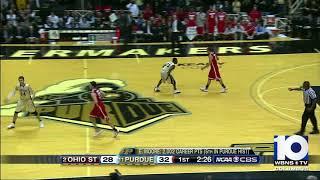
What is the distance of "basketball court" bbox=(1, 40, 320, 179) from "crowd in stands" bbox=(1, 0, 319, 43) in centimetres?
295

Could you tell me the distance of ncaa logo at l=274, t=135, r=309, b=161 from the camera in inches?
355

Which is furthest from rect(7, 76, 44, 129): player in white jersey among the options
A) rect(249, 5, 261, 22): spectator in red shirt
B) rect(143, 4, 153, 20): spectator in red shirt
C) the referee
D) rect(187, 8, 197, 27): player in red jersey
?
rect(249, 5, 261, 22): spectator in red shirt

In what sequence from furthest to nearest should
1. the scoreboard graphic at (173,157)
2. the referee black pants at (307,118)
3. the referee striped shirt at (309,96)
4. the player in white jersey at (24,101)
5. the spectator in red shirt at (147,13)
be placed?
the spectator in red shirt at (147,13), the player in white jersey at (24,101), the referee black pants at (307,118), the referee striped shirt at (309,96), the scoreboard graphic at (173,157)

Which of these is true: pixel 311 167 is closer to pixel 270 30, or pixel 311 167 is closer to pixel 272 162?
pixel 272 162

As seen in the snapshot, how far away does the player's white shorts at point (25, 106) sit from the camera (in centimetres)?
1309

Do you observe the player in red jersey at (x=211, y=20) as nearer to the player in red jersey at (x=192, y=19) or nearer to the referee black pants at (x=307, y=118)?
the player in red jersey at (x=192, y=19)

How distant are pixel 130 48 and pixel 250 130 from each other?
36.1ft

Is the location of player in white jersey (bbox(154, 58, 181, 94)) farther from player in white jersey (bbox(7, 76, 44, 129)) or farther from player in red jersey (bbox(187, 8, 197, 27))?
player in red jersey (bbox(187, 8, 197, 27))

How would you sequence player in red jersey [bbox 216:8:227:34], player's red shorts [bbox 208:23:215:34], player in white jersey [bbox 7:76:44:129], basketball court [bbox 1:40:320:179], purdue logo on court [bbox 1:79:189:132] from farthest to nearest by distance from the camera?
player's red shorts [bbox 208:23:215:34]
player in red jersey [bbox 216:8:227:34]
purdue logo on court [bbox 1:79:189:132]
player in white jersey [bbox 7:76:44:129]
basketball court [bbox 1:40:320:179]

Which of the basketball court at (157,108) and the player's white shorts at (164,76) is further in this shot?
the player's white shorts at (164,76)

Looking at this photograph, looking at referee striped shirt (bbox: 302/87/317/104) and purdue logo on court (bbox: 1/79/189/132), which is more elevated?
referee striped shirt (bbox: 302/87/317/104)

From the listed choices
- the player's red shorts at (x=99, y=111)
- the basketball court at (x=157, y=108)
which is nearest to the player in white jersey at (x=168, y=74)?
the basketball court at (x=157, y=108)

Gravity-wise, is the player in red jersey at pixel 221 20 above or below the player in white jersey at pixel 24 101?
above

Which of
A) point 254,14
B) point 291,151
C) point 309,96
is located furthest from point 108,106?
point 254,14
